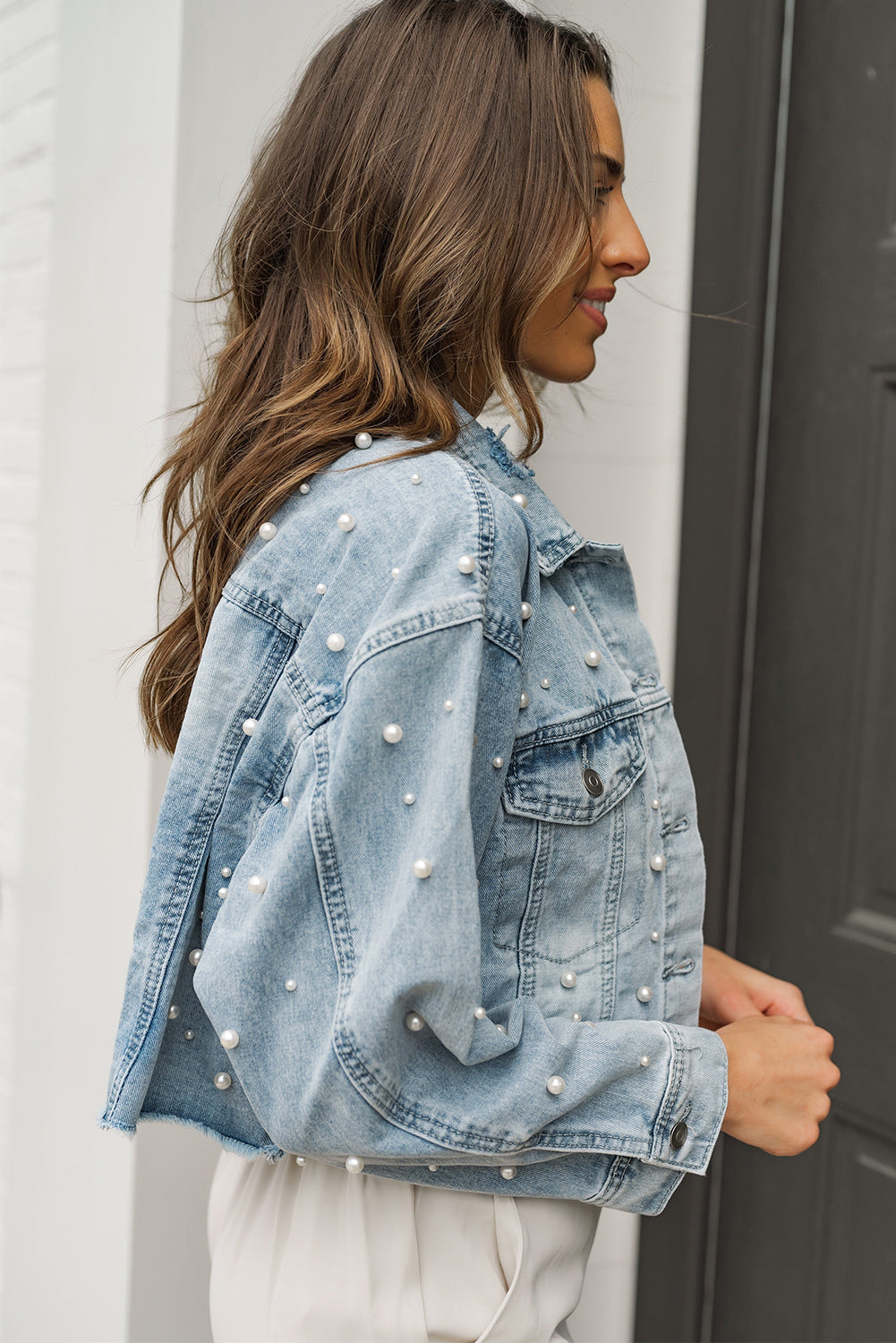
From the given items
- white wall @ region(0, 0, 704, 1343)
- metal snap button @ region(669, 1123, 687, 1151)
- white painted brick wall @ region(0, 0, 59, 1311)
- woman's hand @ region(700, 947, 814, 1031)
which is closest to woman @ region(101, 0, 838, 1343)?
metal snap button @ region(669, 1123, 687, 1151)

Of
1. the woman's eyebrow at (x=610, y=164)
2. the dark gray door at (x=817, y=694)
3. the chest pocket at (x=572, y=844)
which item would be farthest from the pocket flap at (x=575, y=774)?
the dark gray door at (x=817, y=694)

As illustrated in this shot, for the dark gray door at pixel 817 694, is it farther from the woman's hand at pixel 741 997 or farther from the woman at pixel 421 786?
the woman at pixel 421 786

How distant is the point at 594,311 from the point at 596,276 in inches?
1.6

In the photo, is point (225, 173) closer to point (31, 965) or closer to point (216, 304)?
point (216, 304)

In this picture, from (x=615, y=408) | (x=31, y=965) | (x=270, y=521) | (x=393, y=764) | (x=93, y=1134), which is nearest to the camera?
(x=393, y=764)

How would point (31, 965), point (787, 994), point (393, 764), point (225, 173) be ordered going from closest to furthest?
point (393, 764) < point (787, 994) < point (225, 173) < point (31, 965)

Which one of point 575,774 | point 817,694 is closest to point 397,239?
point 575,774

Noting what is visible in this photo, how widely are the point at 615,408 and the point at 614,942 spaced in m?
0.94

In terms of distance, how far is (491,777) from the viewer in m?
0.72

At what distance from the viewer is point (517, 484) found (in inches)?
33.8

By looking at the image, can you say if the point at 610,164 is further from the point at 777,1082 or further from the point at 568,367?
the point at 777,1082

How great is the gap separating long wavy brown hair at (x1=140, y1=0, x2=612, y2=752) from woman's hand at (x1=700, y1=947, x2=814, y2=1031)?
1.86 ft

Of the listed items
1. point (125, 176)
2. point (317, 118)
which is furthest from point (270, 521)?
point (125, 176)

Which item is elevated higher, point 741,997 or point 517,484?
point 517,484
